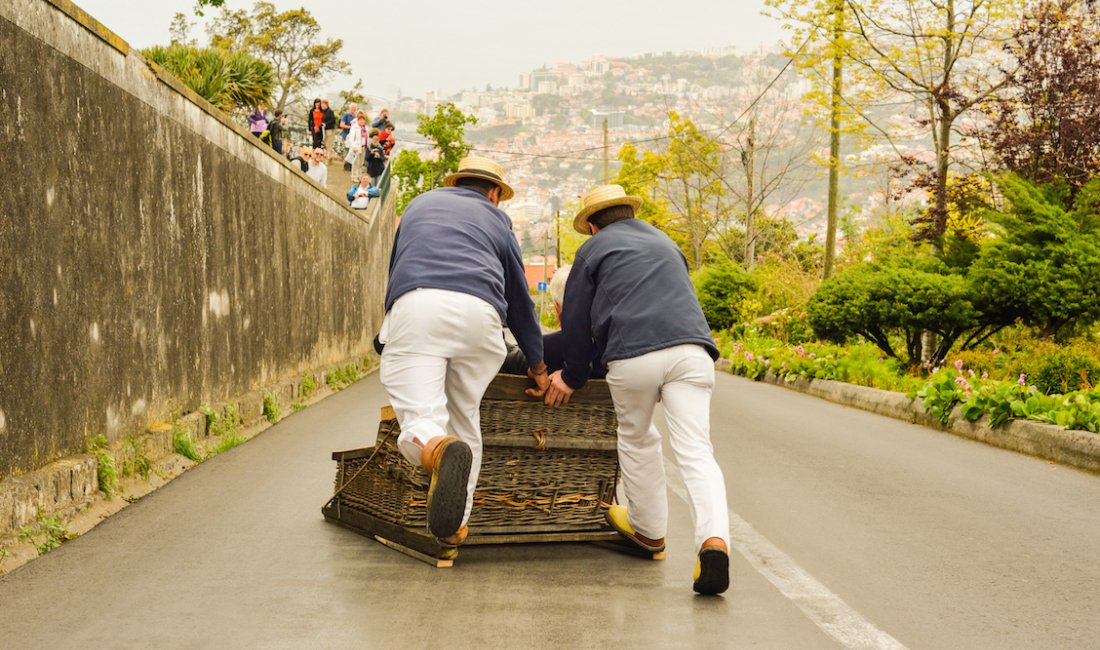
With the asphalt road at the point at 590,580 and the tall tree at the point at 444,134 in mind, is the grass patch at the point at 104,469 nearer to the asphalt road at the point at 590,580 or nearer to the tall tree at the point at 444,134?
the asphalt road at the point at 590,580

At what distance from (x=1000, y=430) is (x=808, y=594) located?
282 inches

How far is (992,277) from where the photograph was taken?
51.8ft

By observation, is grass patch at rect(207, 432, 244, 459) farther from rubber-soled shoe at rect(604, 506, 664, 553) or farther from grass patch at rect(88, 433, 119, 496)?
rubber-soled shoe at rect(604, 506, 664, 553)

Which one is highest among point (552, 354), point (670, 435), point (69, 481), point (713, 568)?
point (552, 354)

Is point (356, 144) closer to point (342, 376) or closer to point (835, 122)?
point (342, 376)

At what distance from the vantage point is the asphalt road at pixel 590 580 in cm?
462

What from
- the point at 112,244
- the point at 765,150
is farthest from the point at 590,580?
the point at 765,150

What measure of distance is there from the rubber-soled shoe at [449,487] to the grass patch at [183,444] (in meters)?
4.91

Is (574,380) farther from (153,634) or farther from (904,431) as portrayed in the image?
(904,431)

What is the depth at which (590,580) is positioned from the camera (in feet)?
18.2

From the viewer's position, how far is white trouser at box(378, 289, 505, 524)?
5.47m

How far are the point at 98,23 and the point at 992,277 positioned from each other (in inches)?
474

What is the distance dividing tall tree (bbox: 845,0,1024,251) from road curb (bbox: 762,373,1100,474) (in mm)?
4243

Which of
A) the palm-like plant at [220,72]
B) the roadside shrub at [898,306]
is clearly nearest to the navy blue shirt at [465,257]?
the roadside shrub at [898,306]
